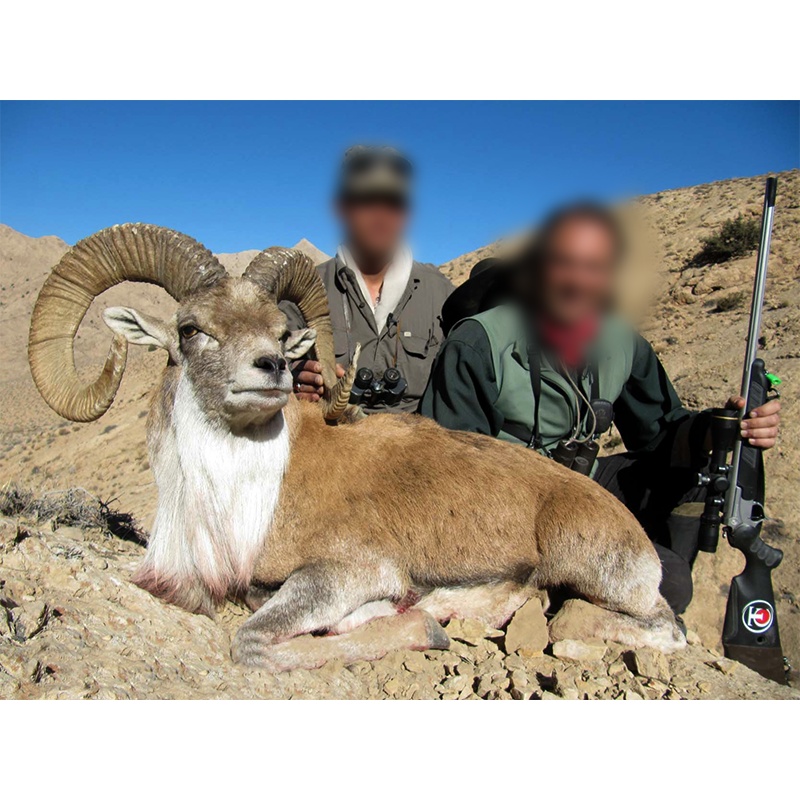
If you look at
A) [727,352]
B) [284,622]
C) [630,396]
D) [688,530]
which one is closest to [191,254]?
[284,622]

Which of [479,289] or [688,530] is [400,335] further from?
[688,530]

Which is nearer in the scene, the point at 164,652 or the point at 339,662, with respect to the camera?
the point at 164,652

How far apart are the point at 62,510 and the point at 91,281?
83.6 inches

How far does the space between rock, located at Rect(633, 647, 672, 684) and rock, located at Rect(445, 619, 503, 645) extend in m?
0.95

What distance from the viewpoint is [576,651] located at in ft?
12.9

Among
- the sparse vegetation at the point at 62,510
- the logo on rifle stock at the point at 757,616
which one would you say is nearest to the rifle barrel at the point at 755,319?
the logo on rifle stock at the point at 757,616

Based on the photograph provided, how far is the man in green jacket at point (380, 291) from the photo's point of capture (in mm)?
6738

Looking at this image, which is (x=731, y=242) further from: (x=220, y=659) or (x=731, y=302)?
(x=220, y=659)

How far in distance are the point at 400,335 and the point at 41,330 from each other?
385cm

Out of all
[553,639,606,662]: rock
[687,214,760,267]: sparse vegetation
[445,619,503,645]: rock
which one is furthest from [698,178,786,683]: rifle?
[687,214,760,267]: sparse vegetation

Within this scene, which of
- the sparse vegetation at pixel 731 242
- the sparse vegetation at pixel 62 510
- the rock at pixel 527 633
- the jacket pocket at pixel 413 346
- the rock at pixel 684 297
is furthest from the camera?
the sparse vegetation at pixel 731 242

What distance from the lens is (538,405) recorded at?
513 cm

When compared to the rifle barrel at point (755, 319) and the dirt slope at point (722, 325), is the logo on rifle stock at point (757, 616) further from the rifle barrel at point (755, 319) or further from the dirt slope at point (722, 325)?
the dirt slope at point (722, 325)

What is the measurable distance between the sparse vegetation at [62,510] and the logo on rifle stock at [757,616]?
5630 mm
